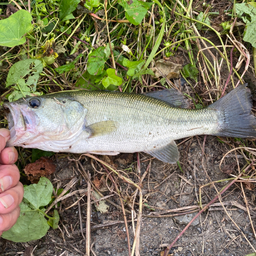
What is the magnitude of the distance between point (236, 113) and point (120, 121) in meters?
1.51

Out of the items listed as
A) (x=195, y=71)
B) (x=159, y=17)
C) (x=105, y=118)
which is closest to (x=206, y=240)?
(x=105, y=118)

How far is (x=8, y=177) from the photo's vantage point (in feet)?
7.38

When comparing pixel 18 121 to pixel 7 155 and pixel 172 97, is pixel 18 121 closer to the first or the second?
pixel 7 155

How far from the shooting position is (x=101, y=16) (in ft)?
10.0

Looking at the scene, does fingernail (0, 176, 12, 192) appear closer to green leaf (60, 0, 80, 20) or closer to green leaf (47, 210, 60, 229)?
green leaf (47, 210, 60, 229)

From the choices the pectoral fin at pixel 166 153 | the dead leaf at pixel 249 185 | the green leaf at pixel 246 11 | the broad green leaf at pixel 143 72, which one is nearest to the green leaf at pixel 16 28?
the broad green leaf at pixel 143 72

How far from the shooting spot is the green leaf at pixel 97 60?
2.77 meters

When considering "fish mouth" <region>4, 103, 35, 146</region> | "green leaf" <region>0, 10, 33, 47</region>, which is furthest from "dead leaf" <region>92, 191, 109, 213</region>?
"green leaf" <region>0, 10, 33, 47</region>

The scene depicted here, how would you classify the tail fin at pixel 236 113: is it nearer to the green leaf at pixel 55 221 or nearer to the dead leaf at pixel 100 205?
the dead leaf at pixel 100 205

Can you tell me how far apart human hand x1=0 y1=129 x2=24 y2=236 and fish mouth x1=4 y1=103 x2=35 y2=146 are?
0.21 feet

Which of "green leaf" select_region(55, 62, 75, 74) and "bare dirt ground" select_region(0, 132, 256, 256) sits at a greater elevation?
"green leaf" select_region(55, 62, 75, 74)

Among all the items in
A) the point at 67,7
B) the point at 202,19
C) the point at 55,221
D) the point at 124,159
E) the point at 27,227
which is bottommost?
the point at 55,221

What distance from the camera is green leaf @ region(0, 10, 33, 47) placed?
8.09 ft

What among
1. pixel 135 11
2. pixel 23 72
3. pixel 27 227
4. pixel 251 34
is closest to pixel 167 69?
pixel 135 11
